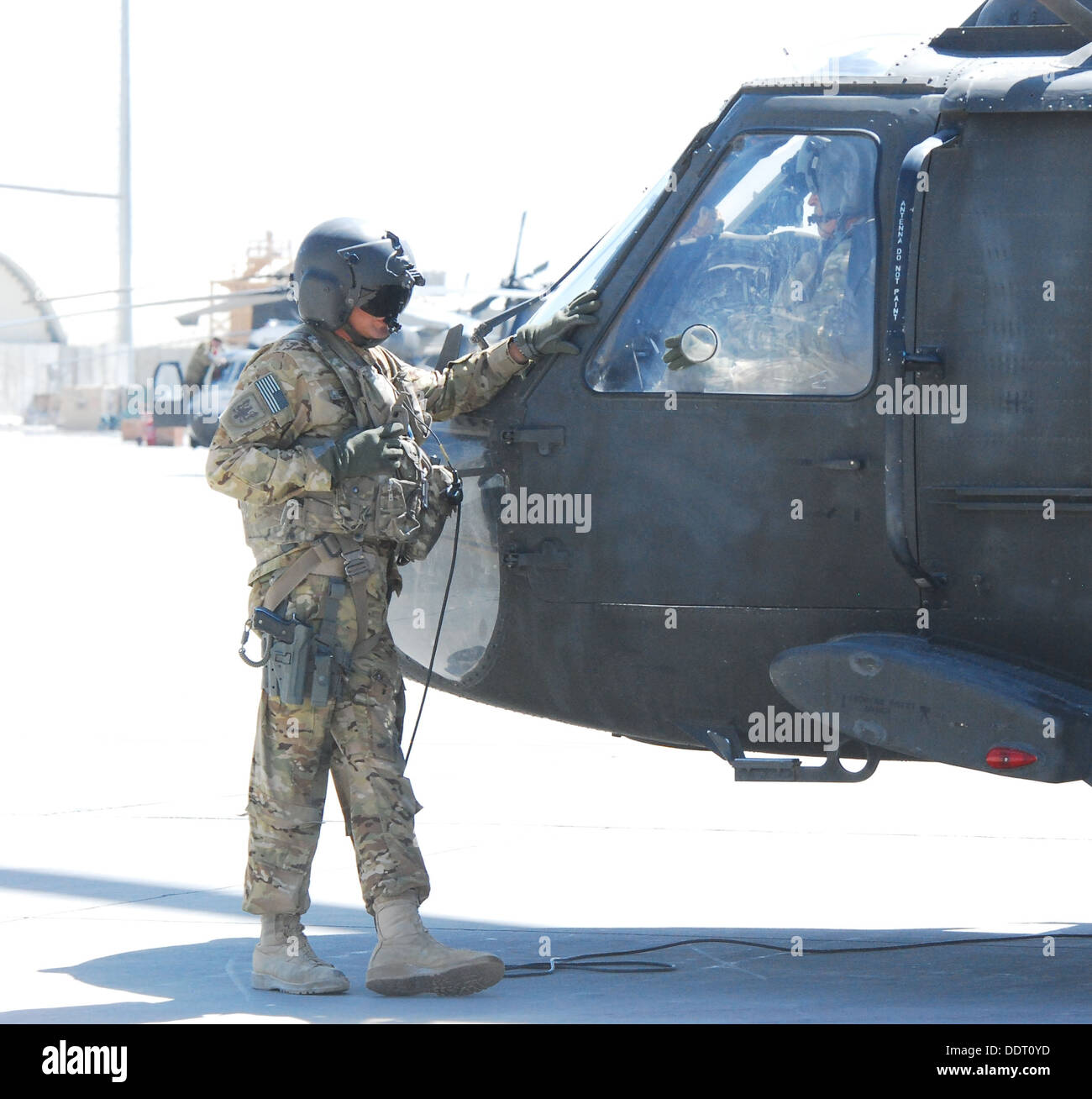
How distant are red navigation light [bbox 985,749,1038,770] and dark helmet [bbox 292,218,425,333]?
1.93m

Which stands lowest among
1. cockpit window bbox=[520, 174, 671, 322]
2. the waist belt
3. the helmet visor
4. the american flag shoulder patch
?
the waist belt

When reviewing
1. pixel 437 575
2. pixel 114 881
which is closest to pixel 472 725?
pixel 114 881

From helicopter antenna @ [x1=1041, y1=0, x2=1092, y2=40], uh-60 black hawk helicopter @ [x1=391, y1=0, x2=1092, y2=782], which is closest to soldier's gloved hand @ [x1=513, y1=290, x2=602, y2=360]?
uh-60 black hawk helicopter @ [x1=391, y1=0, x2=1092, y2=782]

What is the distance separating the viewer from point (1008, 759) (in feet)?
14.7

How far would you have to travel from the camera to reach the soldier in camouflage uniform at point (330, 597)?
480 cm

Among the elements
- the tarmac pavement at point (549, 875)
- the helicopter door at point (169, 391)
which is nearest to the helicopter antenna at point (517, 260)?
the helicopter door at point (169, 391)

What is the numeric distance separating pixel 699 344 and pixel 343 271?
982 mm

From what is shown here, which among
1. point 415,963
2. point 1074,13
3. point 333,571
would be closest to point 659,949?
point 415,963

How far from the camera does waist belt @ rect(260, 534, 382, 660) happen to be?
193 inches

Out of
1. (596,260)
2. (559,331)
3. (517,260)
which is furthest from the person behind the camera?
(517,260)

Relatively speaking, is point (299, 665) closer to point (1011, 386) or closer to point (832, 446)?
point (832, 446)

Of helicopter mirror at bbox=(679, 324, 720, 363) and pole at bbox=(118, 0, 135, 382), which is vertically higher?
pole at bbox=(118, 0, 135, 382)

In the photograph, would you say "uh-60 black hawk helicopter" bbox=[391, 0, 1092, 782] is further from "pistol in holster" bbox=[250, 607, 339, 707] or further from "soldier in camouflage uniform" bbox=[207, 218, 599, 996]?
"pistol in holster" bbox=[250, 607, 339, 707]

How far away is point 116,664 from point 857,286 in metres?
7.57
